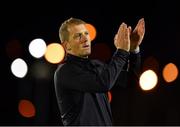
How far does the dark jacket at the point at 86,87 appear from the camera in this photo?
15.7ft

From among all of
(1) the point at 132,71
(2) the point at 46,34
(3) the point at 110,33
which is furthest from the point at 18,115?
(1) the point at 132,71

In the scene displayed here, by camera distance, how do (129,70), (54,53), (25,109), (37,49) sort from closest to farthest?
(129,70) < (37,49) < (54,53) < (25,109)

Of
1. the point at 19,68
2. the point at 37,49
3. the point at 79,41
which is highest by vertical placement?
the point at 79,41

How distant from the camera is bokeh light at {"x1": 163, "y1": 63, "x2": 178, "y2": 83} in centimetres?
1657

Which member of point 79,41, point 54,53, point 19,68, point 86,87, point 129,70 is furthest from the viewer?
point 19,68

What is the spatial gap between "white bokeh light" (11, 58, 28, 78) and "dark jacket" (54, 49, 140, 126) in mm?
8776

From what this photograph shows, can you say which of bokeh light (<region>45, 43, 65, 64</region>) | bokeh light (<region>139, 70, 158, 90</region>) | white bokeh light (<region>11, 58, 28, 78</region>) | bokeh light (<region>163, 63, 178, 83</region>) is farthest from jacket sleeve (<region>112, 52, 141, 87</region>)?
bokeh light (<region>163, 63, 178, 83</region>)

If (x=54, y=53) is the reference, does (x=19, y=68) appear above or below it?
below

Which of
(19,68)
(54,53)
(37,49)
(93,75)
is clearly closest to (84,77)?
(93,75)

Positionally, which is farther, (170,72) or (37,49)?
(170,72)

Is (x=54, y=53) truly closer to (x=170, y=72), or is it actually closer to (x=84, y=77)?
(x=170, y=72)

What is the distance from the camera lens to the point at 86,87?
4.81m

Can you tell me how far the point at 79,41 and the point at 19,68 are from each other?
9.17 meters

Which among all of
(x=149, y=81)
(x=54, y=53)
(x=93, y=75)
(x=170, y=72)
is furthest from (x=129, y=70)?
(x=170, y=72)
